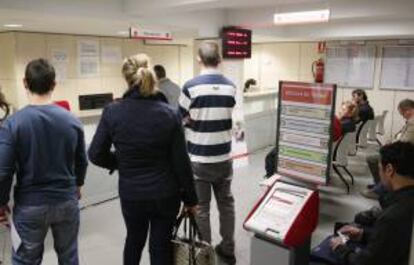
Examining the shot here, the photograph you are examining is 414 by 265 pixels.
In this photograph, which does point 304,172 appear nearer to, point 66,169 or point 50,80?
point 66,169

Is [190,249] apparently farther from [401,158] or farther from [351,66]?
[351,66]

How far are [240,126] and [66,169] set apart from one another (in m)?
3.63

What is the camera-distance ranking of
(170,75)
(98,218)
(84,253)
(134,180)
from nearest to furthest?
(134,180) < (84,253) < (98,218) < (170,75)

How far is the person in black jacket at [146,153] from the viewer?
1803mm

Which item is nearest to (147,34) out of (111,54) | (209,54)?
(209,54)

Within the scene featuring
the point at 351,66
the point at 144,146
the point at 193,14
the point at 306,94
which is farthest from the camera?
the point at 351,66

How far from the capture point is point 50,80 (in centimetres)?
187

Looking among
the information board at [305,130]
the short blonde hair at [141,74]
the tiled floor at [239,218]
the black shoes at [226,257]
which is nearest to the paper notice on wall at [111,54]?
the tiled floor at [239,218]

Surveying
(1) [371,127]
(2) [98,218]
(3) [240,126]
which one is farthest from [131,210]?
(1) [371,127]

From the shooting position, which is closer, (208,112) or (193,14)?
(208,112)

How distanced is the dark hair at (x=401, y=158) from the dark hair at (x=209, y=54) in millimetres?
1203

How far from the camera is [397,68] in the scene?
7.61 metres

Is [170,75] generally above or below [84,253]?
above

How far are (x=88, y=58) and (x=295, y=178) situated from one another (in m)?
4.99
